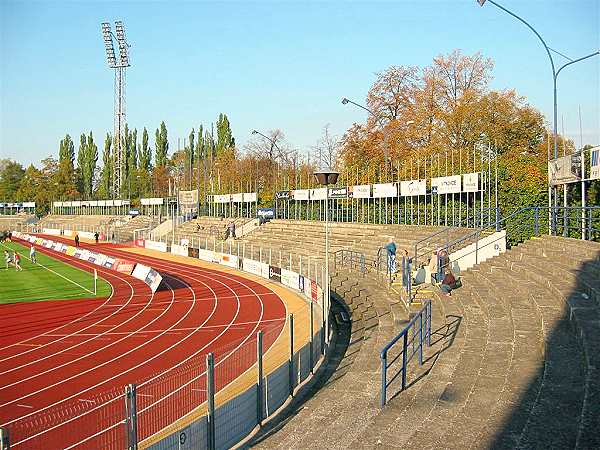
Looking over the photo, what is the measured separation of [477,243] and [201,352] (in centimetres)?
1033

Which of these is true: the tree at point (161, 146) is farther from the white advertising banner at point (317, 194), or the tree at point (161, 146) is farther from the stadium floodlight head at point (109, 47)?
the white advertising banner at point (317, 194)

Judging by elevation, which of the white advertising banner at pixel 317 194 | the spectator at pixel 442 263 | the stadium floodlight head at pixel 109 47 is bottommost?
the spectator at pixel 442 263

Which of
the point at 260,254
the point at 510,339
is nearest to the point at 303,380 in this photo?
the point at 510,339

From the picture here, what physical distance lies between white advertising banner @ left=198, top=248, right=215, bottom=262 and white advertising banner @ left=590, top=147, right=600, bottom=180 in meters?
30.7

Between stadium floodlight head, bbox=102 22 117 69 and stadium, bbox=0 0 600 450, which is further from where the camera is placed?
stadium floodlight head, bbox=102 22 117 69

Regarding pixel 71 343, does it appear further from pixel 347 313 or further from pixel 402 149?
pixel 402 149

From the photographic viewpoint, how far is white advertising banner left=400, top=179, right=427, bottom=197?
3353cm

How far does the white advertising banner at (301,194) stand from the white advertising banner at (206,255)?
8.41 m

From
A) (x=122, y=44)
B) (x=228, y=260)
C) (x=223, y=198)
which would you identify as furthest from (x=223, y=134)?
(x=228, y=260)

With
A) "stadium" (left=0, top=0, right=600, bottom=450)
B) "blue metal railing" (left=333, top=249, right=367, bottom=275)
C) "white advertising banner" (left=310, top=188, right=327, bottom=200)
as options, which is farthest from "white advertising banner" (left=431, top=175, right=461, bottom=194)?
"white advertising banner" (left=310, top=188, right=327, bottom=200)

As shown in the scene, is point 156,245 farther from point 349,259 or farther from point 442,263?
point 442,263

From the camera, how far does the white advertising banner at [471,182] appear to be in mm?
28328

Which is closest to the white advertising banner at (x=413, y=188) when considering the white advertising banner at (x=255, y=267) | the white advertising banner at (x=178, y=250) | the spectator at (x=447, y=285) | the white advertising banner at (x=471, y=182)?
the white advertising banner at (x=471, y=182)

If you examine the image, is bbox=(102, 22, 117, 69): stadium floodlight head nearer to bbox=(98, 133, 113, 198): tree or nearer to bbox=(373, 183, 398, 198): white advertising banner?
bbox=(98, 133, 113, 198): tree
